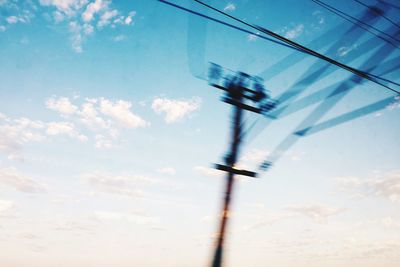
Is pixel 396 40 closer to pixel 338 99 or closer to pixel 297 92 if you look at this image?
pixel 338 99

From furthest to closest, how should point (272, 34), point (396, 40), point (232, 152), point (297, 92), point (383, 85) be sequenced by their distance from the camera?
point (232, 152), point (297, 92), point (396, 40), point (383, 85), point (272, 34)

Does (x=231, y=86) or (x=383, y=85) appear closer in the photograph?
(x=383, y=85)

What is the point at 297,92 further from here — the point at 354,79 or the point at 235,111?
the point at 235,111

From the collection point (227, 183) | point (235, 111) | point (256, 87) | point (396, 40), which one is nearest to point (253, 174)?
point (227, 183)

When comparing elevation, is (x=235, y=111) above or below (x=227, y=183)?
above

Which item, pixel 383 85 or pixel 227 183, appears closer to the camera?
pixel 383 85

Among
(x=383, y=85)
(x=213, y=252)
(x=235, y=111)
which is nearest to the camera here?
(x=383, y=85)

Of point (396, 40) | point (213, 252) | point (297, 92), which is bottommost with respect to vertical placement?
point (213, 252)

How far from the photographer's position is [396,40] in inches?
276

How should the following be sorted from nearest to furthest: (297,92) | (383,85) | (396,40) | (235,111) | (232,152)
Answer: (383,85) → (396,40) → (297,92) → (232,152) → (235,111)

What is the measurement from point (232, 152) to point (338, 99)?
3605 mm

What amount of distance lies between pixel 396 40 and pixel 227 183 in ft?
19.6

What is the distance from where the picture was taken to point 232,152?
9.44 metres

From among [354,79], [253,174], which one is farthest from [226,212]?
[354,79]
